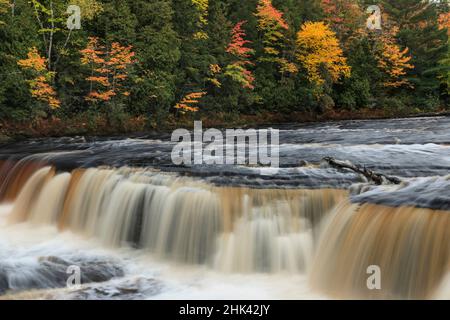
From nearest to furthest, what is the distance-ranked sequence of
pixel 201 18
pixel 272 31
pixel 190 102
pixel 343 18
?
1. pixel 190 102
2. pixel 201 18
3. pixel 272 31
4. pixel 343 18

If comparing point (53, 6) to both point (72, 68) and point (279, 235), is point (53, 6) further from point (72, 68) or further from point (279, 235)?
point (279, 235)

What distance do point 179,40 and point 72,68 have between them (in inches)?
225

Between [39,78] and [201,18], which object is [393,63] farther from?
[39,78]

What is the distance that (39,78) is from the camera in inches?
787

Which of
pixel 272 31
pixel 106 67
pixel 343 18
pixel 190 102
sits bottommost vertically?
pixel 190 102

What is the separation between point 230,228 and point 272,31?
2333cm

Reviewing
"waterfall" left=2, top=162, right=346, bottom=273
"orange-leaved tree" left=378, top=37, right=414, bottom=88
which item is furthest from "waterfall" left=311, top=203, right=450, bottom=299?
"orange-leaved tree" left=378, top=37, right=414, bottom=88

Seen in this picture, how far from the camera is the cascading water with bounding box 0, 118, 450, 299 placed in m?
6.78

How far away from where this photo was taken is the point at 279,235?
823cm

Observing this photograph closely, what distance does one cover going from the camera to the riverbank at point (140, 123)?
20.0m

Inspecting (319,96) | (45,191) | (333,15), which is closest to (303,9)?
(333,15)

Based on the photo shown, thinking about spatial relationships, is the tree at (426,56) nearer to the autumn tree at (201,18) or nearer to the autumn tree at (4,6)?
the autumn tree at (201,18)

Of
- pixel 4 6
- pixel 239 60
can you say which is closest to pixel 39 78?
pixel 4 6

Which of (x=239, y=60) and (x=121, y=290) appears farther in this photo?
(x=239, y=60)
